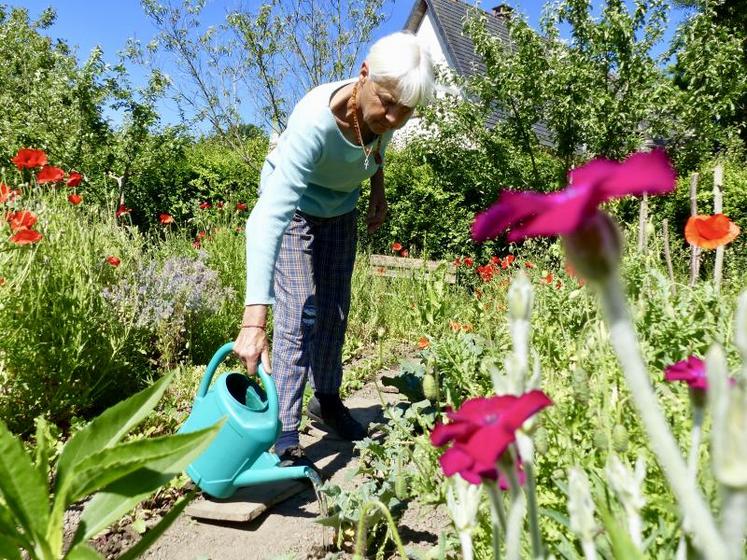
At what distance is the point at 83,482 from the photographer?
2.67ft

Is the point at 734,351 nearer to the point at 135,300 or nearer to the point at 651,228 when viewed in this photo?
the point at 651,228

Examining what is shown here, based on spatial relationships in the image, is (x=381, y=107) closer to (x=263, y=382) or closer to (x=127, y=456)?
(x=263, y=382)

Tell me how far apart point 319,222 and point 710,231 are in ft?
4.93

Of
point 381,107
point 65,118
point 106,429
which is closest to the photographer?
point 106,429

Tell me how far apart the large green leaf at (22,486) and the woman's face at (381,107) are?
5.08ft

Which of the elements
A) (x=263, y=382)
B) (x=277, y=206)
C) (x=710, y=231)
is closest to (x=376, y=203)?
(x=277, y=206)

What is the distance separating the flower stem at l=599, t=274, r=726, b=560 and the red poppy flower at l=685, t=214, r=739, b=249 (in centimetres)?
202

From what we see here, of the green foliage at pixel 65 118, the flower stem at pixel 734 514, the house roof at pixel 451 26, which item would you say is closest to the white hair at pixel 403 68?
the flower stem at pixel 734 514

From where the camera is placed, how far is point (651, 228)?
2.50 meters

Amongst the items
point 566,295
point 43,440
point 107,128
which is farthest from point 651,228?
point 107,128

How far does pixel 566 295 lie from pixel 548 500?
1490 mm

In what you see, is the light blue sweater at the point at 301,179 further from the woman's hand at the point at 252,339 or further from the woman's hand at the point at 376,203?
the woman's hand at the point at 376,203

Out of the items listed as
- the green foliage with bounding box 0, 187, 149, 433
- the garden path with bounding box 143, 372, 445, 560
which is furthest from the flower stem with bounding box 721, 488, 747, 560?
the green foliage with bounding box 0, 187, 149, 433

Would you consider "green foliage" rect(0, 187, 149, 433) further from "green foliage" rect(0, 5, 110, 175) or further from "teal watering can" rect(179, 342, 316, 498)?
"green foliage" rect(0, 5, 110, 175)
